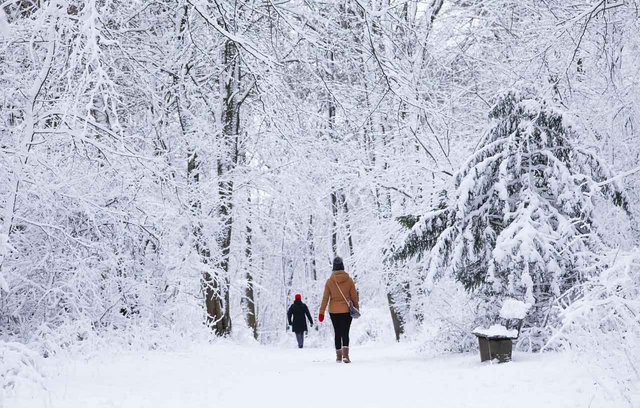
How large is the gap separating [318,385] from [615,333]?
3.24 meters

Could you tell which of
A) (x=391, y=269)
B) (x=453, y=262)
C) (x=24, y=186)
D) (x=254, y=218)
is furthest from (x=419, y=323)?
(x=24, y=186)

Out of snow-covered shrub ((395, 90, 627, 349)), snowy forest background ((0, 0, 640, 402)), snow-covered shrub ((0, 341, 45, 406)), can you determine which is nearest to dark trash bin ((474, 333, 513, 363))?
snowy forest background ((0, 0, 640, 402))

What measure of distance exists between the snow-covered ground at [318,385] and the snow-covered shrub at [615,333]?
7.1 inches

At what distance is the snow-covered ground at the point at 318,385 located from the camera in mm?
5789

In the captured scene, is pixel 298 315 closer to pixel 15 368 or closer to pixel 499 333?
pixel 499 333

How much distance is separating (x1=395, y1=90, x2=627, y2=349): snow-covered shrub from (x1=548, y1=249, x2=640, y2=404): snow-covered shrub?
240cm

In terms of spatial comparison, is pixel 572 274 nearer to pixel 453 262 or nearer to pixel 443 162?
pixel 453 262

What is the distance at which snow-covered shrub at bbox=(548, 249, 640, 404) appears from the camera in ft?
17.9

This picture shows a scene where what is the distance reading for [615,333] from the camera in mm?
6410

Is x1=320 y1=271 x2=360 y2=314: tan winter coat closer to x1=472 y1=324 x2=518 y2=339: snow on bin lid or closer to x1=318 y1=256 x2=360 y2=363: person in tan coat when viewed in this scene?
x1=318 y1=256 x2=360 y2=363: person in tan coat

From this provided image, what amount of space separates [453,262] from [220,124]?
9688mm

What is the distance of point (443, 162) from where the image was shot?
15.8 meters

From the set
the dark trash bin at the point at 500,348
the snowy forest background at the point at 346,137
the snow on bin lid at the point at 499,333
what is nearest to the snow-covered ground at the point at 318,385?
the dark trash bin at the point at 500,348

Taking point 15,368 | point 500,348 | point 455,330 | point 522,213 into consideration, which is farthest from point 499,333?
point 15,368
